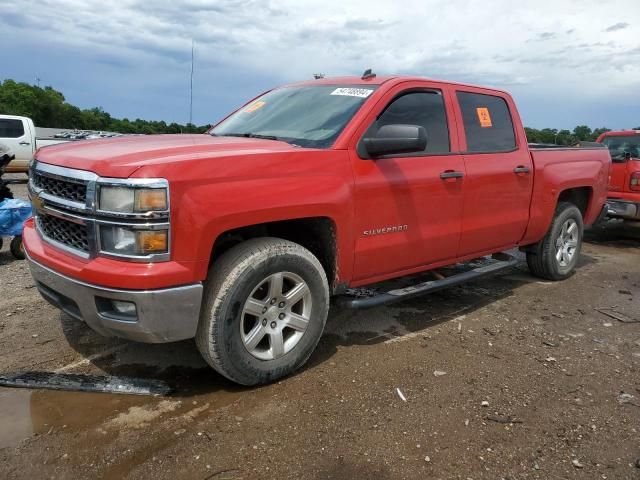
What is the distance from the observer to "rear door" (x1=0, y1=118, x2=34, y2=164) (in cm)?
1606

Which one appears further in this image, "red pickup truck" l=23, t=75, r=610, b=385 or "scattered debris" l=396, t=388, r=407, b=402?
"scattered debris" l=396, t=388, r=407, b=402

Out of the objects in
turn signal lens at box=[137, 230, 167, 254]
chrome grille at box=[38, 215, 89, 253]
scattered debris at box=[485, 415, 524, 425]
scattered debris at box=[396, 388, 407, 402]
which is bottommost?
scattered debris at box=[396, 388, 407, 402]

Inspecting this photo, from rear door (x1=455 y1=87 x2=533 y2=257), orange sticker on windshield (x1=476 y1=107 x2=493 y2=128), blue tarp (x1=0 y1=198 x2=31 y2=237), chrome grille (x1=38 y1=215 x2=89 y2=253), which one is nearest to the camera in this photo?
chrome grille (x1=38 y1=215 x2=89 y2=253)

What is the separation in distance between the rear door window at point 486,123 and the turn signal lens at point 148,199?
2.76 meters

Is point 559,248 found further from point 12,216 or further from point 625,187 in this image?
point 12,216

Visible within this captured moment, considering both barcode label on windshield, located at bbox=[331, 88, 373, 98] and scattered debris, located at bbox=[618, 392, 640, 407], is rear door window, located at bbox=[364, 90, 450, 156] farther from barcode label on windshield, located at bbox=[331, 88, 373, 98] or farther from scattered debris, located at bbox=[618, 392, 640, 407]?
scattered debris, located at bbox=[618, 392, 640, 407]

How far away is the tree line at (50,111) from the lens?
5947 cm

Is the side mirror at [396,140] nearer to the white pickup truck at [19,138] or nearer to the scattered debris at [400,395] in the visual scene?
the scattered debris at [400,395]

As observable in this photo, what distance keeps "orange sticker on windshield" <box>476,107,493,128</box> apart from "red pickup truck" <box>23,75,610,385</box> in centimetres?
2

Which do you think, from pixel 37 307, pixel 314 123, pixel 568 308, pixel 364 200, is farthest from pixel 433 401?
pixel 37 307

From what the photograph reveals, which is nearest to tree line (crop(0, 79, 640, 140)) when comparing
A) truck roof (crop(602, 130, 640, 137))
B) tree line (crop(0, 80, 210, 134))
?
tree line (crop(0, 80, 210, 134))

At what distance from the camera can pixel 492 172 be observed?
4.53m

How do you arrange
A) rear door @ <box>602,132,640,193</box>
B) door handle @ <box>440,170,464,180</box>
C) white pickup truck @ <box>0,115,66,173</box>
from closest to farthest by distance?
1. door handle @ <box>440,170,464,180</box>
2. rear door @ <box>602,132,640,193</box>
3. white pickup truck @ <box>0,115,66,173</box>

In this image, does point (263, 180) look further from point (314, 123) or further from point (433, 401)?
point (433, 401)
